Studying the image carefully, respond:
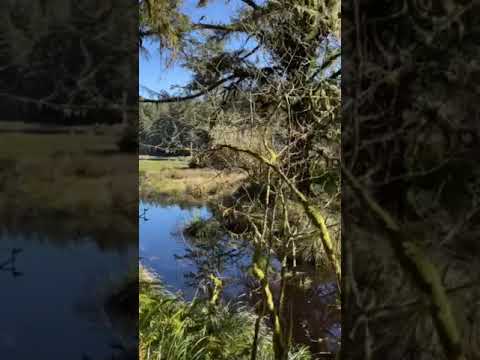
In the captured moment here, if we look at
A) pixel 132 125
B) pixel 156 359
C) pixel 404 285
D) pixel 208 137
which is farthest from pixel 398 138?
A: pixel 208 137

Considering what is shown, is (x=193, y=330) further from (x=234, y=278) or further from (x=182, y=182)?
(x=182, y=182)

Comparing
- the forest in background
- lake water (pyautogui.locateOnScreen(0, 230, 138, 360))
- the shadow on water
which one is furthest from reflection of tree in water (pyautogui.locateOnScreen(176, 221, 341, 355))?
lake water (pyautogui.locateOnScreen(0, 230, 138, 360))

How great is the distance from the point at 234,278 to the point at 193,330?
99 cm

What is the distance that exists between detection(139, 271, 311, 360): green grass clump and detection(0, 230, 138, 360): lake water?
112 cm

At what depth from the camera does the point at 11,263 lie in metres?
0.95

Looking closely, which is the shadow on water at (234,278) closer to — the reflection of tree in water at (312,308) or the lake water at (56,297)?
the reflection of tree in water at (312,308)

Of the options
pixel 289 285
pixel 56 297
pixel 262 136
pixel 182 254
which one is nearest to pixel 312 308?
pixel 289 285

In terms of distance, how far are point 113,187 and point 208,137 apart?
2.44 meters

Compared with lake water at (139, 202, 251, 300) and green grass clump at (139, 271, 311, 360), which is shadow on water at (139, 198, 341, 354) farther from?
green grass clump at (139, 271, 311, 360)

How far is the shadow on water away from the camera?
3.65 m

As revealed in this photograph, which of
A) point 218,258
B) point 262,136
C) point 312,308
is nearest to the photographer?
point 262,136

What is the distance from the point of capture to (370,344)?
0.83m

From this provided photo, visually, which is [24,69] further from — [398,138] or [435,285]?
[435,285]

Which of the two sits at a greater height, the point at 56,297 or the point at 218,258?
the point at 56,297
